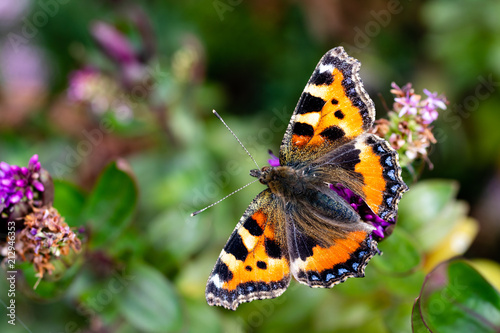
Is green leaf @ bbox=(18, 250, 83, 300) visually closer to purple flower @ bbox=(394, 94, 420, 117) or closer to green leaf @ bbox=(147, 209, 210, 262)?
green leaf @ bbox=(147, 209, 210, 262)

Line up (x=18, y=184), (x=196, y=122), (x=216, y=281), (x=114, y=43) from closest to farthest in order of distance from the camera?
(x=216, y=281) < (x=18, y=184) < (x=114, y=43) < (x=196, y=122)

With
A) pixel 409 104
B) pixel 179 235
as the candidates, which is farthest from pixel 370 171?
pixel 179 235

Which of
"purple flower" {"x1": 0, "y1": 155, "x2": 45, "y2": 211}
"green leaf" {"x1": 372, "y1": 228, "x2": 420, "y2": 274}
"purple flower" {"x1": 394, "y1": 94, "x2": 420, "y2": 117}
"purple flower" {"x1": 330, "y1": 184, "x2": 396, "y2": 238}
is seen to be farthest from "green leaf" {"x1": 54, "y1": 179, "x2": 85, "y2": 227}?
"purple flower" {"x1": 394, "y1": 94, "x2": 420, "y2": 117}

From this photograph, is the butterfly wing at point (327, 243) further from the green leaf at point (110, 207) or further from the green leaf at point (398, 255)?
the green leaf at point (110, 207)

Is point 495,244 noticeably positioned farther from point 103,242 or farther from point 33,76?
point 33,76

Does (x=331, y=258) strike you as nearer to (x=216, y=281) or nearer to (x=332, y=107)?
(x=216, y=281)

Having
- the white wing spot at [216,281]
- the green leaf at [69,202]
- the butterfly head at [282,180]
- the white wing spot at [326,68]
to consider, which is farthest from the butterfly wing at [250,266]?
the green leaf at [69,202]
